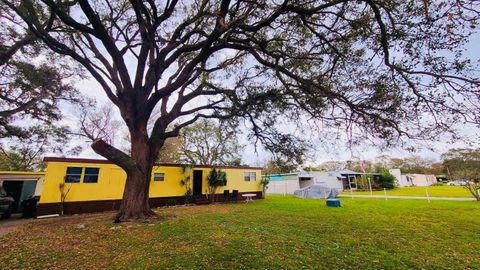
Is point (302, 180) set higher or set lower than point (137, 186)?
higher

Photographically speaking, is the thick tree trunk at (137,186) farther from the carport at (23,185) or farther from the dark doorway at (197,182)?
the carport at (23,185)

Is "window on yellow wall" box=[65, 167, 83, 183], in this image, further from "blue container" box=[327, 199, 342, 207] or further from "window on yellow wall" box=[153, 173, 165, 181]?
"blue container" box=[327, 199, 342, 207]

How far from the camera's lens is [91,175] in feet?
36.9

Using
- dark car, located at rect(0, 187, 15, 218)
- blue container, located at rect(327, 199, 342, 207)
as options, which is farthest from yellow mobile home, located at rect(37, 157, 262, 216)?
blue container, located at rect(327, 199, 342, 207)

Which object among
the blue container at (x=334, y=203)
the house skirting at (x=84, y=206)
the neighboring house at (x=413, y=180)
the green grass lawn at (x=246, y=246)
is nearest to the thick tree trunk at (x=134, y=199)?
the green grass lawn at (x=246, y=246)

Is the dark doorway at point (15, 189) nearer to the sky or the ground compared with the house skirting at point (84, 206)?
nearer to the sky

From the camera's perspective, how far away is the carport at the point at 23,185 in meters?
11.9

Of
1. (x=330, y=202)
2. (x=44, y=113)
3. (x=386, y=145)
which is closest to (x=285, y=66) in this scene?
(x=386, y=145)

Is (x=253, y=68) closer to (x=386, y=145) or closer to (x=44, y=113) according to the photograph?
(x=386, y=145)

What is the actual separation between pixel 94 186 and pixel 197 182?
21.0 feet

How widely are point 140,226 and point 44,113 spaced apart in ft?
27.0

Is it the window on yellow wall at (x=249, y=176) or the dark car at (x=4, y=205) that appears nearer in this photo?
the dark car at (x=4, y=205)

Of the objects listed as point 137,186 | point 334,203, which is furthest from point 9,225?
point 334,203

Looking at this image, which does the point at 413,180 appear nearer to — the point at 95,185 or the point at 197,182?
the point at 197,182
